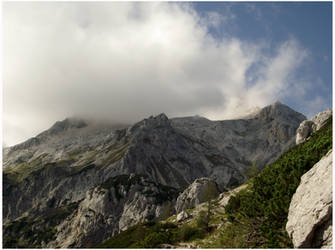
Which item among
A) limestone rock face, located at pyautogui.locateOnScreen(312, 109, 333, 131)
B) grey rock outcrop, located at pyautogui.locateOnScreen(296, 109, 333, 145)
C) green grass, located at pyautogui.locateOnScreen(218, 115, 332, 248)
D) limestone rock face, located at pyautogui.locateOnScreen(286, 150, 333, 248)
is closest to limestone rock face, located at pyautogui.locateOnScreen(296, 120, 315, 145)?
grey rock outcrop, located at pyautogui.locateOnScreen(296, 109, 333, 145)

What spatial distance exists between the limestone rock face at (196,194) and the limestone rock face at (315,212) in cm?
12615

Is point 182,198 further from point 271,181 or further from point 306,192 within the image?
point 306,192

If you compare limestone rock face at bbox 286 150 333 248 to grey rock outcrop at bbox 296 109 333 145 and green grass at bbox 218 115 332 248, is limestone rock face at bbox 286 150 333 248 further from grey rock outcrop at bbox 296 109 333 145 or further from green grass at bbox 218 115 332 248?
grey rock outcrop at bbox 296 109 333 145

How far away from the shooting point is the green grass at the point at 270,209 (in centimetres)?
3375

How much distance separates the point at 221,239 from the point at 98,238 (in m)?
166

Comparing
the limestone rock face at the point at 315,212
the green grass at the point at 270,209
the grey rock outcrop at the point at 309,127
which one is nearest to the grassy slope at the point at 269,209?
the green grass at the point at 270,209

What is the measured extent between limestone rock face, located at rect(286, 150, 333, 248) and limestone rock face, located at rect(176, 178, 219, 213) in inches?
4967

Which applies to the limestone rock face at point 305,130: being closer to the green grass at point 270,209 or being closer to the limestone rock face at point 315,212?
the green grass at point 270,209

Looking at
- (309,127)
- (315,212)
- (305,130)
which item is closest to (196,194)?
(305,130)

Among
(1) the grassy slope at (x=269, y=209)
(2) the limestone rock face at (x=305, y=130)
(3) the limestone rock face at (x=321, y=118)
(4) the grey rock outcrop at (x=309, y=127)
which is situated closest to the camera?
(1) the grassy slope at (x=269, y=209)

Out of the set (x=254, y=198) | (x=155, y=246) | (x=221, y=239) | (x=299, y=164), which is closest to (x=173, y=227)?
(x=155, y=246)

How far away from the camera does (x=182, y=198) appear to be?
161 metres

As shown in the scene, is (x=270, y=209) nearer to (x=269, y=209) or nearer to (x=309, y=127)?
(x=269, y=209)

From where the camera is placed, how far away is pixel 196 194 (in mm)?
154375
